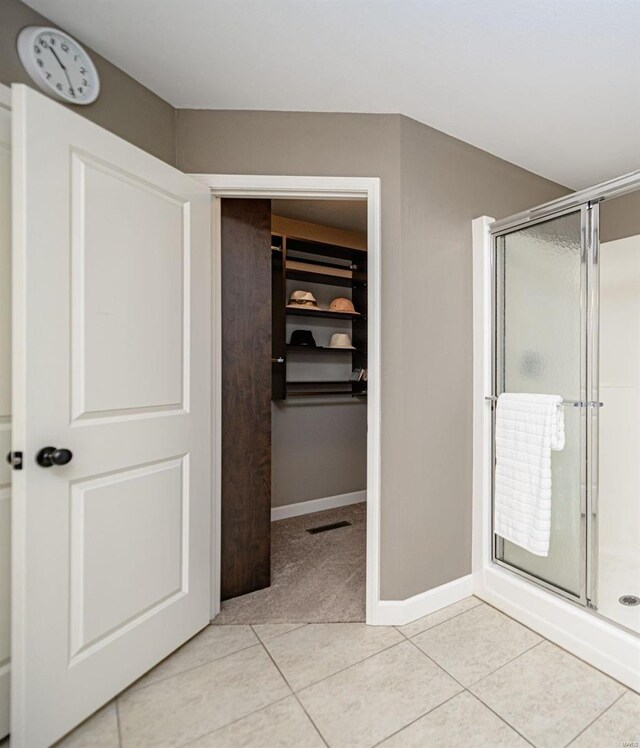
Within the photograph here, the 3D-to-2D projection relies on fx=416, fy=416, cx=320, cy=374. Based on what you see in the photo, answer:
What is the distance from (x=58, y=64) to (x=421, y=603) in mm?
2644

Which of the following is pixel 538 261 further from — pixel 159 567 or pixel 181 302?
pixel 159 567

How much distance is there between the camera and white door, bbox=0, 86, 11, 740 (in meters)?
1.30

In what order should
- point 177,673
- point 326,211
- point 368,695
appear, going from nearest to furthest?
point 368,695 < point 177,673 < point 326,211

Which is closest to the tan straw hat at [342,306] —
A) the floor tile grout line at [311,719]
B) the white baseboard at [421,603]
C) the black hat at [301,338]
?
the black hat at [301,338]

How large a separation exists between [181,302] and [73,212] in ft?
1.68

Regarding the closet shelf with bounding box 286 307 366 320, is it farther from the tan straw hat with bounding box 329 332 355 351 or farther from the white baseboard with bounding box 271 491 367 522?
the white baseboard with bounding box 271 491 367 522

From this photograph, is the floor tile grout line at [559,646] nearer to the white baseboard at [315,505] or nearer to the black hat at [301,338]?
the white baseboard at [315,505]

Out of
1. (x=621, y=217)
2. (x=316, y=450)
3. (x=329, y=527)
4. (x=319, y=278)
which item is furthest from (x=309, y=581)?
(x=621, y=217)

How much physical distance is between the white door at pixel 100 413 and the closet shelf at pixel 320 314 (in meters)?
1.49

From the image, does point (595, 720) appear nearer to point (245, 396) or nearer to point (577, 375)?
point (577, 375)

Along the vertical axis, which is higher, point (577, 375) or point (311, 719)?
point (577, 375)

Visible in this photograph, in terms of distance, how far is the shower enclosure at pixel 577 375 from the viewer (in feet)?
5.68

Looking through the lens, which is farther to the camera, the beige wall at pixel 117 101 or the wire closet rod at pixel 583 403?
the wire closet rod at pixel 583 403

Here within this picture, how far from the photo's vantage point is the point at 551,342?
6.24 ft
